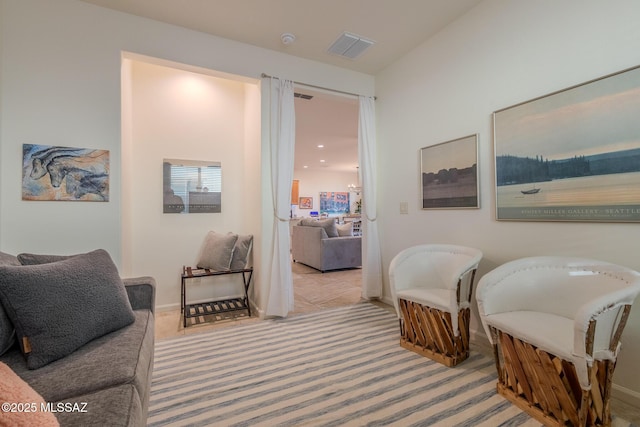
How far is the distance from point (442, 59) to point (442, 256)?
6.32ft

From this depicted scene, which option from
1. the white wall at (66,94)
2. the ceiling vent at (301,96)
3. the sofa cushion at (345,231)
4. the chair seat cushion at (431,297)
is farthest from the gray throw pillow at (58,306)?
the sofa cushion at (345,231)

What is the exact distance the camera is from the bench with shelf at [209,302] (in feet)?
10.1

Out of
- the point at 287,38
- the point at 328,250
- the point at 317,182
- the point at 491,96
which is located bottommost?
the point at 328,250

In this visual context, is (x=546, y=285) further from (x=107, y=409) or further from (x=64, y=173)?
(x=64, y=173)

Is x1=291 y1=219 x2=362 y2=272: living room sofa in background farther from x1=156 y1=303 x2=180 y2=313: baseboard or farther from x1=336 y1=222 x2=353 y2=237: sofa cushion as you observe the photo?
x1=156 y1=303 x2=180 y2=313: baseboard

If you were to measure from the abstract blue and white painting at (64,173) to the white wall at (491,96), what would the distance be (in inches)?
114

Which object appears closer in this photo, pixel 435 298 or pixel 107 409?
pixel 107 409

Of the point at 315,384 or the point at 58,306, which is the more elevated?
the point at 58,306

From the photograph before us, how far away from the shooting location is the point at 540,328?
5.16 ft

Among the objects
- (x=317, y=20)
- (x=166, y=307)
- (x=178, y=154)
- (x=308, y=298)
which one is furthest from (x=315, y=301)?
(x=317, y=20)

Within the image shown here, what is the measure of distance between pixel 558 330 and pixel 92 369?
2241 mm

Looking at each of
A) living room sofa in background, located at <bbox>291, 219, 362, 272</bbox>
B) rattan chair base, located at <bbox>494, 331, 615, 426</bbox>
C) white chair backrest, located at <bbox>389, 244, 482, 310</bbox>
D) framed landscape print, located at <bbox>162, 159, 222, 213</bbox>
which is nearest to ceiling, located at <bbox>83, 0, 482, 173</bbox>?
framed landscape print, located at <bbox>162, 159, 222, 213</bbox>

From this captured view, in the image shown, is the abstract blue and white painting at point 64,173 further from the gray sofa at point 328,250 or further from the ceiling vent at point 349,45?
the gray sofa at point 328,250

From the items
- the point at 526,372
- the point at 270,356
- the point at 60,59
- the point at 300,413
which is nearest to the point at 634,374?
the point at 526,372
